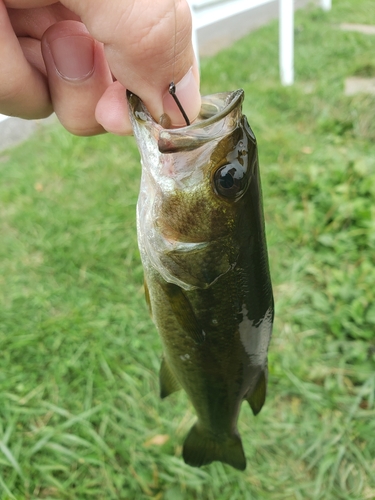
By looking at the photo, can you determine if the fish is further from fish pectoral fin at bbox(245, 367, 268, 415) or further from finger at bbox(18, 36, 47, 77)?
finger at bbox(18, 36, 47, 77)

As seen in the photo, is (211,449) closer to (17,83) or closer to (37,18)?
(17,83)

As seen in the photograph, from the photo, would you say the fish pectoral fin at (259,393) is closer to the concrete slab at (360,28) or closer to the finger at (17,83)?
the finger at (17,83)

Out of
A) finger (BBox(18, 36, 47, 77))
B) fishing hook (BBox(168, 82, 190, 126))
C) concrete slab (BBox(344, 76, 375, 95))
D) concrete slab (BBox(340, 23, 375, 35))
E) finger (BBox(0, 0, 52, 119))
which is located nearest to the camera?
fishing hook (BBox(168, 82, 190, 126))

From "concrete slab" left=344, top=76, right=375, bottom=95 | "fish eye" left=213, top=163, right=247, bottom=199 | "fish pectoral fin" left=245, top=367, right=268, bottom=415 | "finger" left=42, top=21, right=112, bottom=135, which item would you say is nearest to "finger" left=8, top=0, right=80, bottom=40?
"finger" left=42, top=21, right=112, bottom=135

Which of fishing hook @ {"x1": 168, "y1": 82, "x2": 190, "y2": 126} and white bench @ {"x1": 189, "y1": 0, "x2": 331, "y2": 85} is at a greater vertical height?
fishing hook @ {"x1": 168, "y1": 82, "x2": 190, "y2": 126}

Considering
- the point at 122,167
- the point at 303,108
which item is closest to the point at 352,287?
the point at 122,167

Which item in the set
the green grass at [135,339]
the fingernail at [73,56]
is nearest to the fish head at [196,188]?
the fingernail at [73,56]

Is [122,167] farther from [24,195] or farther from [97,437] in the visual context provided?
[97,437]
